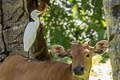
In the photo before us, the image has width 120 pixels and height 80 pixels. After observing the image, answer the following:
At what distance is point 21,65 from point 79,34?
111 inches

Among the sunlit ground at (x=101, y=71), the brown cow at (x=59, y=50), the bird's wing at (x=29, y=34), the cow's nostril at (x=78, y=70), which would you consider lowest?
the sunlit ground at (x=101, y=71)

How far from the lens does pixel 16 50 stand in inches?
268

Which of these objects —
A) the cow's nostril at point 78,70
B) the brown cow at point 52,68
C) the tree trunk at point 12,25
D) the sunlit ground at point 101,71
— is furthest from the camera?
the sunlit ground at point 101,71

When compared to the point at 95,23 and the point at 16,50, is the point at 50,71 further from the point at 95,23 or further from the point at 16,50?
the point at 95,23

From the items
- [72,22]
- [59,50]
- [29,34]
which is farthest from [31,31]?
[72,22]

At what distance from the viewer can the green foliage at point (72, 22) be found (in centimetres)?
767

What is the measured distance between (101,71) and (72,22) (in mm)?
1094

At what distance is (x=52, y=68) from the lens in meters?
5.61

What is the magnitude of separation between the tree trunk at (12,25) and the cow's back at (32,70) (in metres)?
0.85

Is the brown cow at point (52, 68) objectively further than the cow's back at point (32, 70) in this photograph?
No

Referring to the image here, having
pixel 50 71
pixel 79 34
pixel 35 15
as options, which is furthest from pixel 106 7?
pixel 79 34

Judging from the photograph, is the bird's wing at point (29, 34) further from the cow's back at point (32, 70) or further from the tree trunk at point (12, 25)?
the tree trunk at point (12, 25)

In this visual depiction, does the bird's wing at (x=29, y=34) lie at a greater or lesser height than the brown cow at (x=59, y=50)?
greater

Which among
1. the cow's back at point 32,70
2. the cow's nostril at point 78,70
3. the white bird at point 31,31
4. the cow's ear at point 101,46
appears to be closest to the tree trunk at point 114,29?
the cow's nostril at point 78,70
